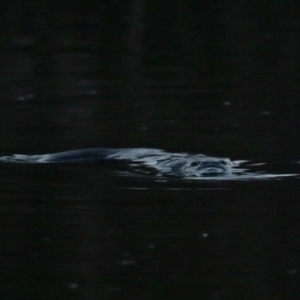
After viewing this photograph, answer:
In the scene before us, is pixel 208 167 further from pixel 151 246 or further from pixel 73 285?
pixel 73 285

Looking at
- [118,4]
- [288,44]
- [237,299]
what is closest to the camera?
[237,299]

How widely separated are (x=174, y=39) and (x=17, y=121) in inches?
334

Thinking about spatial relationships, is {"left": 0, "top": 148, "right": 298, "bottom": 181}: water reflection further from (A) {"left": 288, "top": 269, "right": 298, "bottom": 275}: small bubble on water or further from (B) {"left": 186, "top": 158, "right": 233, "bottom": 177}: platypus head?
(A) {"left": 288, "top": 269, "right": 298, "bottom": 275}: small bubble on water

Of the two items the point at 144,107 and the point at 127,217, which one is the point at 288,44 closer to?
the point at 144,107

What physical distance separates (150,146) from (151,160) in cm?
99

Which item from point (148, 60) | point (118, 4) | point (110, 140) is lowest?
point (110, 140)

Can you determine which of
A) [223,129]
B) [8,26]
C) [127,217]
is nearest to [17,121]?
[223,129]

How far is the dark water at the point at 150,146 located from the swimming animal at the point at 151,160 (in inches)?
8.3

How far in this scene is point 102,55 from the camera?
19.1m

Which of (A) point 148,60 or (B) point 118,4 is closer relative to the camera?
(A) point 148,60

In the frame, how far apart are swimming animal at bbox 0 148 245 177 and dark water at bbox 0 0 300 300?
0.21m

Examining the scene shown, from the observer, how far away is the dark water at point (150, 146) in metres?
7.27

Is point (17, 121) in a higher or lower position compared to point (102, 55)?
lower

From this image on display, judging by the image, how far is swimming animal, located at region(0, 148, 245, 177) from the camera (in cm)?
982
